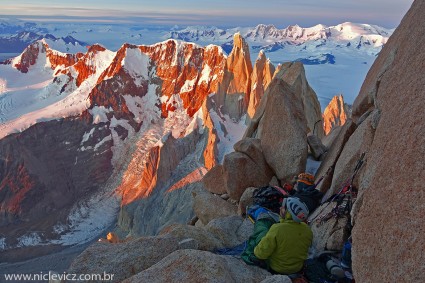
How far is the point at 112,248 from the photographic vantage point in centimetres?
1352

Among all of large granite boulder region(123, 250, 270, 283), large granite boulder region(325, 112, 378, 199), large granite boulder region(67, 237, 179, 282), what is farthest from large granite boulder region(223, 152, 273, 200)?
large granite boulder region(123, 250, 270, 283)

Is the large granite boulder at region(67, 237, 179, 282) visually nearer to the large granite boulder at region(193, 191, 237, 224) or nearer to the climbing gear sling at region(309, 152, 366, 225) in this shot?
the climbing gear sling at region(309, 152, 366, 225)

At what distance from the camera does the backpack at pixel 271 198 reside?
54.9 ft

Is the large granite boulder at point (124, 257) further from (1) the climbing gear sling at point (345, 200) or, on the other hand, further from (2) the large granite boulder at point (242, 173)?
(2) the large granite boulder at point (242, 173)

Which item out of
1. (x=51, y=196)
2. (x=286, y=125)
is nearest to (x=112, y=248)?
(x=286, y=125)

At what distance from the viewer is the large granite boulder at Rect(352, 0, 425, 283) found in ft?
24.5

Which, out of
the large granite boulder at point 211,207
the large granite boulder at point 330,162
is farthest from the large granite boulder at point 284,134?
the large granite boulder at point 211,207

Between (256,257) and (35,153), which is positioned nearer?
(256,257)

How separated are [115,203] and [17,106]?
9332 cm

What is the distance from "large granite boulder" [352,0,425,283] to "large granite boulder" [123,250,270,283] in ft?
10.9

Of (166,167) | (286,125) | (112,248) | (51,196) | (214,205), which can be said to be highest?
(286,125)

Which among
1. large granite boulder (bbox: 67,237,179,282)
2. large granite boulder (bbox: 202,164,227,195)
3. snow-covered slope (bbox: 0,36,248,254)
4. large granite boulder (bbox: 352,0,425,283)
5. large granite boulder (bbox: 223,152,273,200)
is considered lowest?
snow-covered slope (bbox: 0,36,248,254)

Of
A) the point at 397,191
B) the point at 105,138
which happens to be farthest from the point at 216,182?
the point at 105,138

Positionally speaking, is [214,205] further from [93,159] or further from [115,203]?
[93,159]
